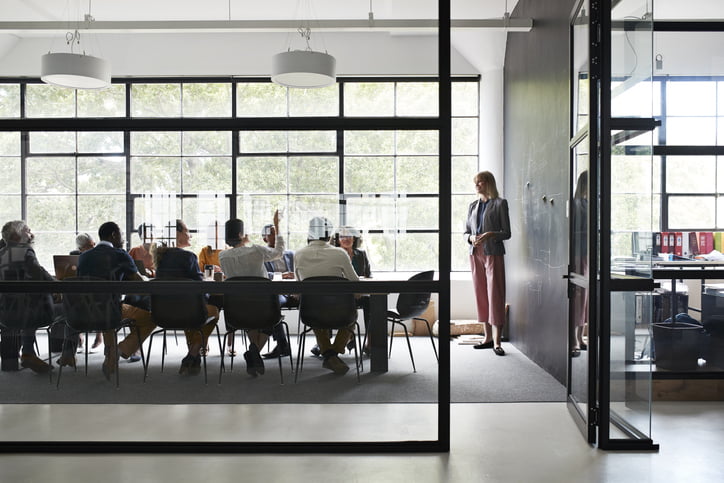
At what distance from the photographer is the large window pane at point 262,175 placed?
3350 mm

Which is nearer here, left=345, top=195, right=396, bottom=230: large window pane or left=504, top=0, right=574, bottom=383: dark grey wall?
left=345, top=195, right=396, bottom=230: large window pane

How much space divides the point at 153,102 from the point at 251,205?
0.79 metres

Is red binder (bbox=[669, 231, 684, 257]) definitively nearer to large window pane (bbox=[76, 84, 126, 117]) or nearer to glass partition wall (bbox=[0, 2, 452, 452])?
glass partition wall (bbox=[0, 2, 452, 452])

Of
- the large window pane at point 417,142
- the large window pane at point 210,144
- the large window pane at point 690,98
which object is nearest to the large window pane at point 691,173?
the large window pane at point 690,98

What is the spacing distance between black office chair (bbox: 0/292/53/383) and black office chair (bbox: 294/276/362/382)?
4.75 ft

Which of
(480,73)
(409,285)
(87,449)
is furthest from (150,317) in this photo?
(480,73)

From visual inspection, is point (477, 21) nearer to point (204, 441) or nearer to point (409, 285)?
point (409, 285)

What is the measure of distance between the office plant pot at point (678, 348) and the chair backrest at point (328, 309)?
2364 millimetres

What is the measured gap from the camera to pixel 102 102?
3371 millimetres

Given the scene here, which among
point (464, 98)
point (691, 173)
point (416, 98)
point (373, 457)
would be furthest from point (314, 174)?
point (691, 173)

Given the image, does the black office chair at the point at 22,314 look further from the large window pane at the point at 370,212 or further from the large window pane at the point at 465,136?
the large window pane at the point at 465,136

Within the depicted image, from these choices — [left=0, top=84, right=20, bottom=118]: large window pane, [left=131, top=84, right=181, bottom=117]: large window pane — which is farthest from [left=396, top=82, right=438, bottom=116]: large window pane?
[left=0, top=84, right=20, bottom=118]: large window pane

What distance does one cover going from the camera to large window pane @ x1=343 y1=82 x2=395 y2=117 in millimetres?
3346

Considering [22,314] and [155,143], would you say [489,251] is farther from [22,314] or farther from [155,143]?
[22,314]
